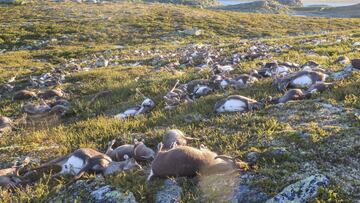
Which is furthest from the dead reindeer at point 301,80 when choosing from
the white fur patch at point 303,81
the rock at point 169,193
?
the rock at point 169,193

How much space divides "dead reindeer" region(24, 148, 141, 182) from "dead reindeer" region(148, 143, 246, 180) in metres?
0.73

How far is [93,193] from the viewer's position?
20.0 ft

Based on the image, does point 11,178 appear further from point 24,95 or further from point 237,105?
point 24,95

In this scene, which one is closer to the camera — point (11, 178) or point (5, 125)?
point (11, 178)

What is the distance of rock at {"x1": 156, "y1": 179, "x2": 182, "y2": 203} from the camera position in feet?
18.8

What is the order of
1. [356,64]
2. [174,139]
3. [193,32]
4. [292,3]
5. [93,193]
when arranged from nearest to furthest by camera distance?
[93,193], [174,139], [356,64], [193,32], [292,3]

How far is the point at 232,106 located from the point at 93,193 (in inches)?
182

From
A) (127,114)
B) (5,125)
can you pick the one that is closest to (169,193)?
(127,114)

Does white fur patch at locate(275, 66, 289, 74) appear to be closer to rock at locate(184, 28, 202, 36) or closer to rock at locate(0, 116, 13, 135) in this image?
rock at locate(0, 116, 13, 135)

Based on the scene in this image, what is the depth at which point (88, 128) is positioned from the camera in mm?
10094

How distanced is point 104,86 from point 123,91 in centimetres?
187

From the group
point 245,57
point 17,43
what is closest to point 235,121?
point 245,57

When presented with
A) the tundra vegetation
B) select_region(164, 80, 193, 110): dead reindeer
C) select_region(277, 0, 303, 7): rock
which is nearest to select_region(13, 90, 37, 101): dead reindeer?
the tundra vegetation

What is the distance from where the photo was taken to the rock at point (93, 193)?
232 inches
